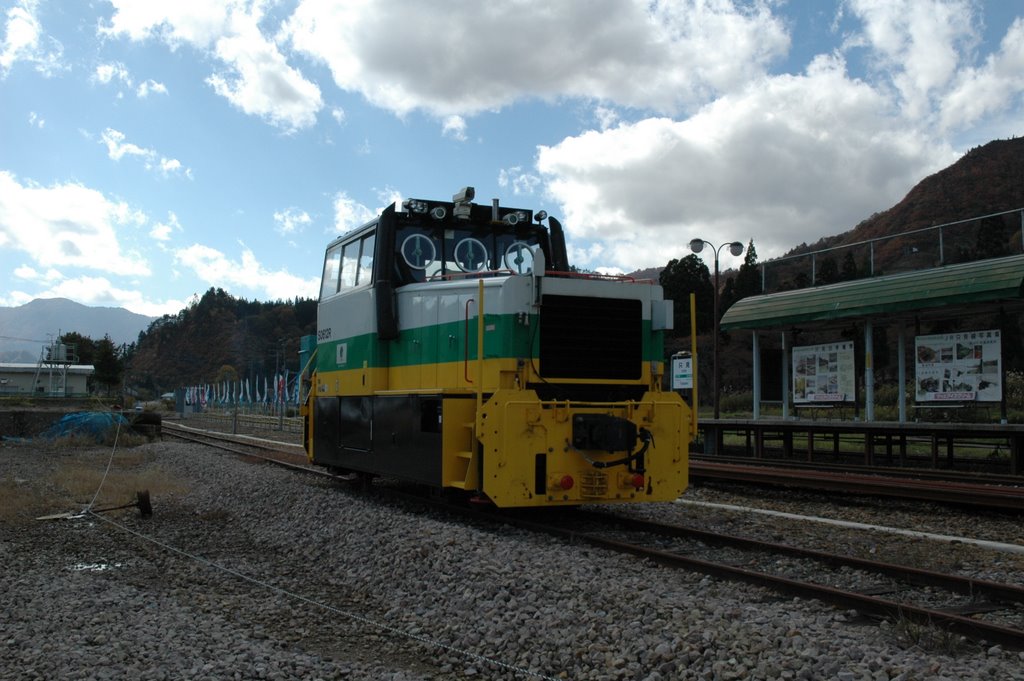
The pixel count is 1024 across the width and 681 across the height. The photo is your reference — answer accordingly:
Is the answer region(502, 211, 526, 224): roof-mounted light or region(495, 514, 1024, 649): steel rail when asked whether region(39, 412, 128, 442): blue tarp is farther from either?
region(495, 514, 1024, 649): steel rail

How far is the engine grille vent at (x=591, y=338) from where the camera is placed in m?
8.38

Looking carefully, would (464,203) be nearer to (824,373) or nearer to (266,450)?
(824,373)

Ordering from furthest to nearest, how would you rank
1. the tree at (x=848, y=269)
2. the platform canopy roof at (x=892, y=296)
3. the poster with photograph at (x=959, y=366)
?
the tree at (x=848, y=269), the poster with photograph at (x=959, y=366), the platform canopy roof at (x=892, y=296)

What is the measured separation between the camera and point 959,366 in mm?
14875

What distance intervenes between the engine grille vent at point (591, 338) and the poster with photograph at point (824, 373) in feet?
32.2

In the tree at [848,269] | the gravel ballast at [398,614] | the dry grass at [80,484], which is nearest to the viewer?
the gravel ballast at [398,614]

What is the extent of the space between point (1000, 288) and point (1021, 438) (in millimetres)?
2506

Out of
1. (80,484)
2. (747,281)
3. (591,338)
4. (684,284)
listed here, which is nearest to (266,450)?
(80,484)

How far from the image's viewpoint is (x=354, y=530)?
8242 mm

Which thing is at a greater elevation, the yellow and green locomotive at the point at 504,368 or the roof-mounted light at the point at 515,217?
the roof-mounted light at the point at 515,217

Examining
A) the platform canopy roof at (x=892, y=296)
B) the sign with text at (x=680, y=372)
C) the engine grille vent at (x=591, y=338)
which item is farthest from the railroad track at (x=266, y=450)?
the platform canopy roof at (x=892, y=296)

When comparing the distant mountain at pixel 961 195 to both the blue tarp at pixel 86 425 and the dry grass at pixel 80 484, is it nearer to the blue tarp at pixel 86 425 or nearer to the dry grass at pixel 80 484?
the blue tarp at pixel 86 425

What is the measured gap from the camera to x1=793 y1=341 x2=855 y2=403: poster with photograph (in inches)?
669

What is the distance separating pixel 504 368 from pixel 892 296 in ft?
34.5
